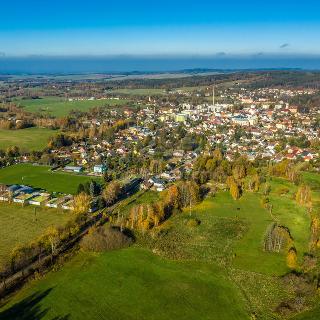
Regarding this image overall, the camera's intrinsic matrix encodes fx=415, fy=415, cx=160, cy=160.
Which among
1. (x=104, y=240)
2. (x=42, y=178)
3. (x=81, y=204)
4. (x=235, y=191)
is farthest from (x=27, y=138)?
(x=104, y=240)

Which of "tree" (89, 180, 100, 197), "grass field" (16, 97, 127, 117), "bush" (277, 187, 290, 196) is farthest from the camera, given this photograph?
"grass field" (16, 97, 127, 117)

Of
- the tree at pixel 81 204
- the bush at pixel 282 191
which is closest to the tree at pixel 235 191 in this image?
the bush at pixel 282 191

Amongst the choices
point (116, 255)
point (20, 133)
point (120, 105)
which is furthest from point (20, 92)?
point (116, 255)

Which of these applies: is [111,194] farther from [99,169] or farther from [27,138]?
[27,138]

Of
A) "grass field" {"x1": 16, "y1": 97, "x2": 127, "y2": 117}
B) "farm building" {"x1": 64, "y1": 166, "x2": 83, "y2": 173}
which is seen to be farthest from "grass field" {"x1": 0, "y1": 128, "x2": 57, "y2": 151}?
"grass field" {"x1": 16, "y1": 97, "x2": 127, "y2": 117}

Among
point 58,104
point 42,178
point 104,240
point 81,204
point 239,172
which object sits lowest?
point 42,178

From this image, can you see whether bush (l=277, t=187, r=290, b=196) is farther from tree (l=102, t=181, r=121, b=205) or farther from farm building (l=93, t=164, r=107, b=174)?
farm building (l=93, t=164, r=107, b=174)

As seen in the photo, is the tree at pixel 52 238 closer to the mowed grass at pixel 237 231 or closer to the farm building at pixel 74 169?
the mowed grass at pixel 237 231
